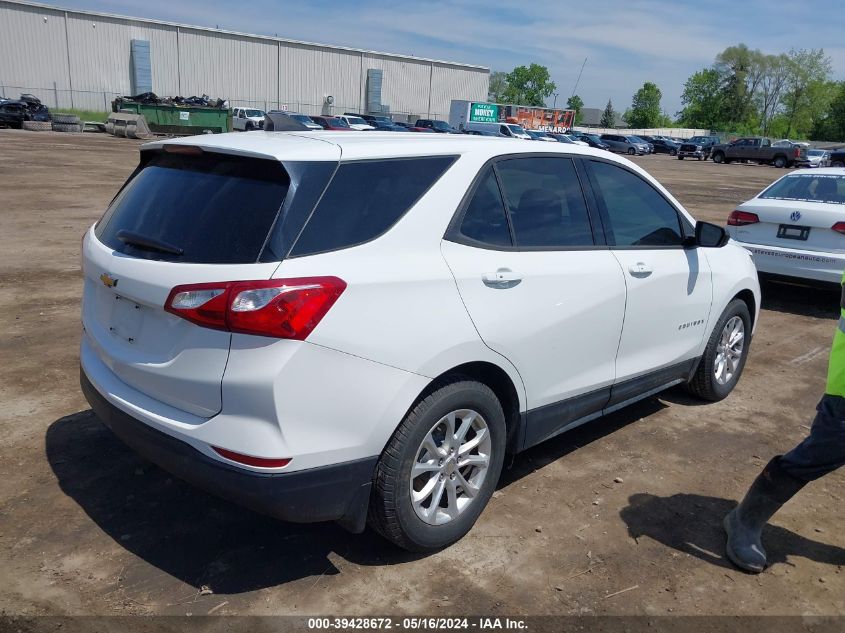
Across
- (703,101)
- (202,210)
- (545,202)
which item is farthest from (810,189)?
(703,101)

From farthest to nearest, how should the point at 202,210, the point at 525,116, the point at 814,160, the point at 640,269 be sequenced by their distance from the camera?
1. the point at 525,116
2. the point at 814,160
3. the point at 640,269
4. the point at 202,210

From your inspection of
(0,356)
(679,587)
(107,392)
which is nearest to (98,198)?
(0,356)

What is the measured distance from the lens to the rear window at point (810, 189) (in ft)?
26.9

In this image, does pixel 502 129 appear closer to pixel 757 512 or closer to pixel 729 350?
pixel 729 350

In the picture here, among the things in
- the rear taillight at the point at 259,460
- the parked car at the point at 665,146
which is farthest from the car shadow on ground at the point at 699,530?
the parked car at the point at 665,146

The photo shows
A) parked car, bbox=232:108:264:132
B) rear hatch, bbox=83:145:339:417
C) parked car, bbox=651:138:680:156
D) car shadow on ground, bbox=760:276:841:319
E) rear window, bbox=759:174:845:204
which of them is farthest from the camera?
parked car, bbox=651:138:680:156

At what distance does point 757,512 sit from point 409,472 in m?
1.67

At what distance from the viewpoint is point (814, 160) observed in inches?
1930

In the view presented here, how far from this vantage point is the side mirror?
15.2ft

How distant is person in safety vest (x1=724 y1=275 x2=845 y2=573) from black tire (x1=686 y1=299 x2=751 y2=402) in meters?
1.78

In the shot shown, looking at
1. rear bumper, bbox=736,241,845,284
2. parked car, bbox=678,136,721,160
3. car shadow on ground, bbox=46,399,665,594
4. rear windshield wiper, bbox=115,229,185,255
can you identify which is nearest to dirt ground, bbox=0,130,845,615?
car shadow on ground, bbox=46,399,665,594

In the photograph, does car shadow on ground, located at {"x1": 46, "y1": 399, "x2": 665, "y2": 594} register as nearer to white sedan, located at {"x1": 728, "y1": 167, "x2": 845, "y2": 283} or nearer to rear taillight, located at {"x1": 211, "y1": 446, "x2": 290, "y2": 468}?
rear taillight, located at {"x1": 211, "y1": 446, "x2": 290, "y2": 468}

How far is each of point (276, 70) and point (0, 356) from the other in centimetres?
6277

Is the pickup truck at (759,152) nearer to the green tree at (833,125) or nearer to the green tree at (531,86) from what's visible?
the green tree at (833,125)
